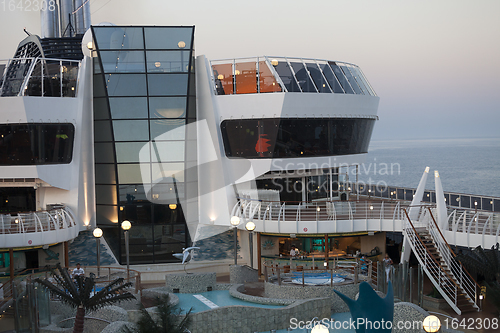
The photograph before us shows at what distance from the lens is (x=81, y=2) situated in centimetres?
4112

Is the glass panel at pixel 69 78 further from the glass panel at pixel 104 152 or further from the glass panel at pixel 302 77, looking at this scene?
the glass panel at pixel 302 77

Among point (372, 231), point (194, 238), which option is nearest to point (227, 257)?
point (194, 238)

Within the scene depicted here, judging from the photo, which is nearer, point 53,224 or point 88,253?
point 53,224

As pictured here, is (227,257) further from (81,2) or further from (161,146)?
(81,2)

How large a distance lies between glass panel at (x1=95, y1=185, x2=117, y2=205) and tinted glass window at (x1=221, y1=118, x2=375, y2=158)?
19.2 feet

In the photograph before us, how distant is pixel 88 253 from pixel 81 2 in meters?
22.5

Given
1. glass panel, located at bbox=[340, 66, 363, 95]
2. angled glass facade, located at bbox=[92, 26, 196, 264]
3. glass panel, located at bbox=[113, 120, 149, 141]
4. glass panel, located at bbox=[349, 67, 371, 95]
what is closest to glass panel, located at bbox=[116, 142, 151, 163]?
angled glass facade, located at bbox=[92, 26, 196, 264]

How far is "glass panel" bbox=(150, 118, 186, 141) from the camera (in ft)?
86.9

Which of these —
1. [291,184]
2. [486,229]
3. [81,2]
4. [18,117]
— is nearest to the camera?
[486,229]

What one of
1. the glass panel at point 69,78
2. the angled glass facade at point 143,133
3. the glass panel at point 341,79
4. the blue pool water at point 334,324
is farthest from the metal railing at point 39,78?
the blue pool water at point 334,324

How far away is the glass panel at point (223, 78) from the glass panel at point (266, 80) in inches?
56.6

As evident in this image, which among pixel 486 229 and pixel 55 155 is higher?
pixel 55 155

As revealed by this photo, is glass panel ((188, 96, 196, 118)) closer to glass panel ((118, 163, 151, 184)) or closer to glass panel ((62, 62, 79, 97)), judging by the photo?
glass panel ((118, 163, 151, 184))

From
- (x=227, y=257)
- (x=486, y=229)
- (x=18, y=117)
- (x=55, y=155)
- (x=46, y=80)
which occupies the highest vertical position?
(x=46, y=80)
